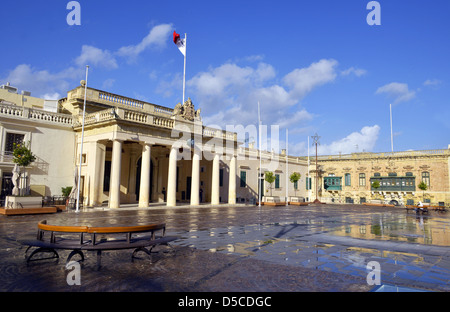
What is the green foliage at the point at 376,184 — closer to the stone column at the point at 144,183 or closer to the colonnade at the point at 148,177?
the colonnade at the point at 148,177

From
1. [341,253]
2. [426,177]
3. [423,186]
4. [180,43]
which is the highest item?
[180,43]

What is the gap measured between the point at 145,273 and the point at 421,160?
42709mm

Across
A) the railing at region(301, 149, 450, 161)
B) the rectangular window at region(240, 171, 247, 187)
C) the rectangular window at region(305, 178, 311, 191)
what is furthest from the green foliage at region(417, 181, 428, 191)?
the rectangular window at region(240, 171, 247, 187)

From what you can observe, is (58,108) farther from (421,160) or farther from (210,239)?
(421,160)

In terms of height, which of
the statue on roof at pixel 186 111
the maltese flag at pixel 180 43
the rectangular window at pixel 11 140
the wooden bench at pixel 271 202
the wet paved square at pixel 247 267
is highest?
the maltese flag at pixel 180 43

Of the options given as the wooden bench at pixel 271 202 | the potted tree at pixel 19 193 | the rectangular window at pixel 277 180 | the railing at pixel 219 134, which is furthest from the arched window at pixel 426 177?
the potted tree at pixel 19 193

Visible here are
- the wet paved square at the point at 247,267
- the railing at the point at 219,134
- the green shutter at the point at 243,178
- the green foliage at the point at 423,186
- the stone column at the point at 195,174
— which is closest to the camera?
the wet paved square at the point at 247,267

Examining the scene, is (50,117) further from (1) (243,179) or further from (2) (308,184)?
(2) (308,184)

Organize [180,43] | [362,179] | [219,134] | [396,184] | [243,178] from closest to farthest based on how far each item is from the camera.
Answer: [180,43] → [219,134] → [243,178] → [396,184] → [362,179]

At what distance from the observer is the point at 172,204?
22828 millimetres

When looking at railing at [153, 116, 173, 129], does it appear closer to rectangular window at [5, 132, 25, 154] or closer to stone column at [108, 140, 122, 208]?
stone column at [108, 140, 122, 208]

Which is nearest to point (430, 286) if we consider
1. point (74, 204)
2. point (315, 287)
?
point (315, 287)

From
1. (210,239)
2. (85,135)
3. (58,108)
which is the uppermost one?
(58,108)

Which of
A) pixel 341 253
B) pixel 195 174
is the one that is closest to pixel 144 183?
pixel 195 174
